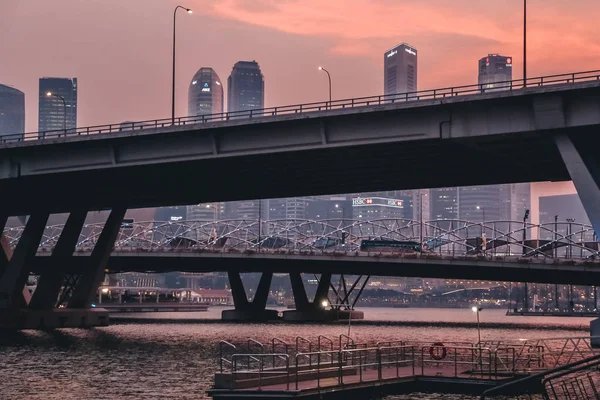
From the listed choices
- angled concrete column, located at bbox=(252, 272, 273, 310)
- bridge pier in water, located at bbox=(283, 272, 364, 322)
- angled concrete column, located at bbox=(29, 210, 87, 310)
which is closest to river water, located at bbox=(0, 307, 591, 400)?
angled concrete column, located at bbox=(29, 210, 87, 310)

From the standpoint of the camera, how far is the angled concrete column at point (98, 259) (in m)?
102

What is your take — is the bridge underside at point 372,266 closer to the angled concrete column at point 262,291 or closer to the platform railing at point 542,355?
the angled concrete column at point 262,291

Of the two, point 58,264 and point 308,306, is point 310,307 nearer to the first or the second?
point 308,306

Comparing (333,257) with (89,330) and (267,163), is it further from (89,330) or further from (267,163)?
(267,163)

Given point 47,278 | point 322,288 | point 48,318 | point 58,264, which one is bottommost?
point 48,318

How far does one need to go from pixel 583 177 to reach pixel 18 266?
5900 cm

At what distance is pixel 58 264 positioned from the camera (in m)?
100

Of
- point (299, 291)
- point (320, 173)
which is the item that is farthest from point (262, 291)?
point (320, 173)

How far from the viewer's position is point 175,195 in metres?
98.6

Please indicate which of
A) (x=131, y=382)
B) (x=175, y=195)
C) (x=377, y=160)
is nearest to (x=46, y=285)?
(x=175, y=195)

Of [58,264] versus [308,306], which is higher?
[58,264]

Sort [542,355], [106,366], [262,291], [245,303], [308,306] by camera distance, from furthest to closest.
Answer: [245,303] < [262,291] < [308,306] < [106,366] < [542,355]

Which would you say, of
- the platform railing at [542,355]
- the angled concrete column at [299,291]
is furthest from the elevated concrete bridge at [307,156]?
the angled concrete column at [299,291]

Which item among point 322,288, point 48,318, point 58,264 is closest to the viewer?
point 58,264
